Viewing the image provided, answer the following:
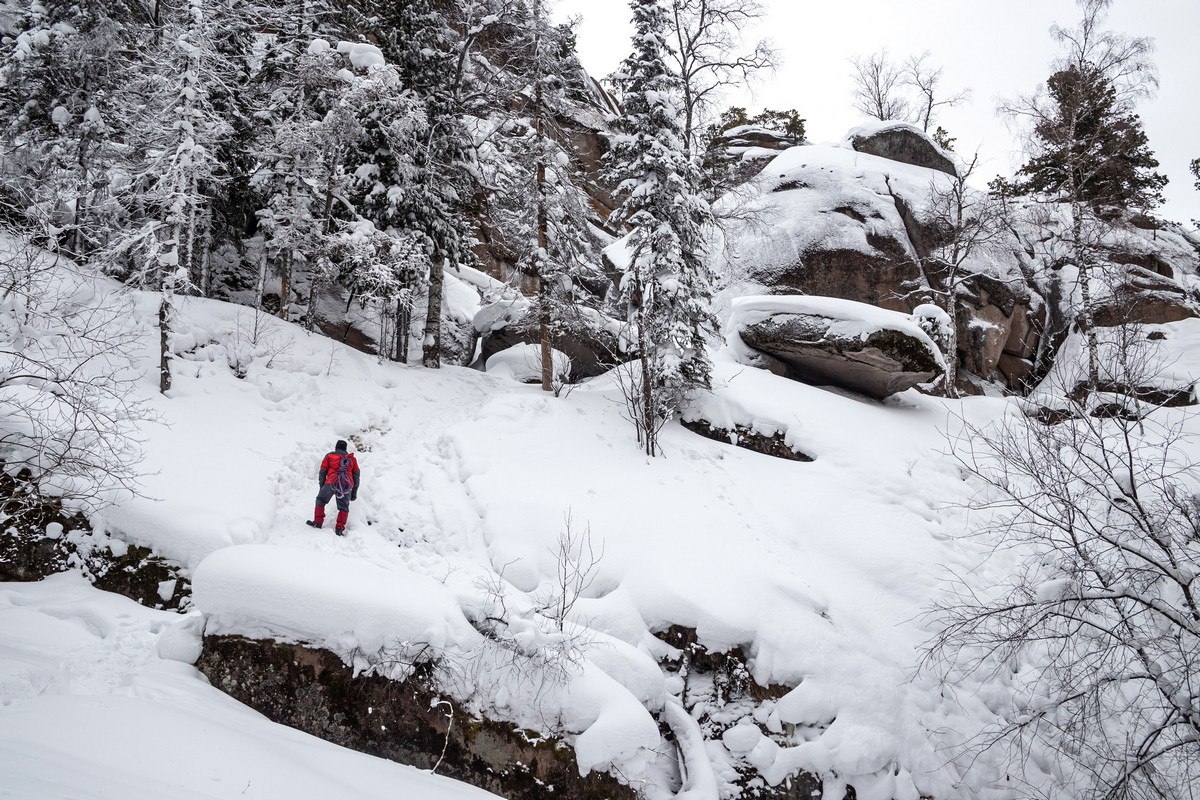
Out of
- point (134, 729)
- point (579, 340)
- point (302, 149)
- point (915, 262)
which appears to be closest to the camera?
point (134, 729)

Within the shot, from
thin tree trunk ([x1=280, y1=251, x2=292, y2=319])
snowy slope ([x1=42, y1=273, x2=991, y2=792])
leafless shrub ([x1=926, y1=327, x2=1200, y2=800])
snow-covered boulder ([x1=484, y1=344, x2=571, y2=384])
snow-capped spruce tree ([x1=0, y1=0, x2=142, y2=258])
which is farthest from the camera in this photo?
snow-covered boulder ([x1=484, y1=344, x2=571, y2=384])

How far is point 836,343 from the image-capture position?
1399 cm

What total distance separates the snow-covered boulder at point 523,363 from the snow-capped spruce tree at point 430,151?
2.72 metres

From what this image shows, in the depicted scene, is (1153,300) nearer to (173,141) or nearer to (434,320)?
(434,320)

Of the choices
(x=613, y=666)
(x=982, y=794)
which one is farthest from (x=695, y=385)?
(x=982, y=794)

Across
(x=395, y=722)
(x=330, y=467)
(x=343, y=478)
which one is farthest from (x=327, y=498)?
(x=395, y=722)

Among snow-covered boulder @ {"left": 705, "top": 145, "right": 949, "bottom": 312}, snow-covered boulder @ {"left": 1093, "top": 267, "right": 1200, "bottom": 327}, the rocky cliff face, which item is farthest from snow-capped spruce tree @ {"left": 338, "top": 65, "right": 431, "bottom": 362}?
snow-covered boulder @ {"left": 1093, "top": 267, "right": 1200, "bottom": 327}

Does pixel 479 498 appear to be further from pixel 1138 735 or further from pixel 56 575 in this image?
pixel 1138 735

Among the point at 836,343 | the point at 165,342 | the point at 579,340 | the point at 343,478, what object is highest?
the point at 836,343

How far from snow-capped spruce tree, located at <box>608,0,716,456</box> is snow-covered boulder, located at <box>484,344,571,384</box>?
5.40 m

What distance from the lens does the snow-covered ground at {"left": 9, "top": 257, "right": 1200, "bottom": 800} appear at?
5.66 metres

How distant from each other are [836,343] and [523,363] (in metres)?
9.96

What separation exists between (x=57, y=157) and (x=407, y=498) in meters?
14.2

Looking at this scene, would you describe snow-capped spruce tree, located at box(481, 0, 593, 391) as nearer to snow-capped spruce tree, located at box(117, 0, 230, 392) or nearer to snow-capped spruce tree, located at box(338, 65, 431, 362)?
snow-capped spruce tree, located at box(338, 65, 431, 362)
